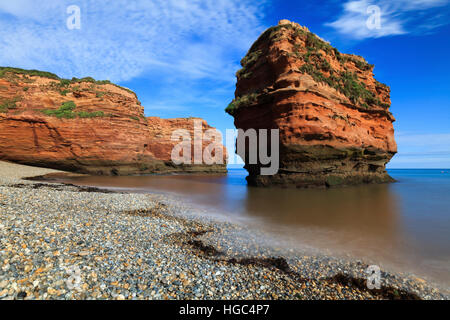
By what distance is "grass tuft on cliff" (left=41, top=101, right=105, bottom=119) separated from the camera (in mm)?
29566

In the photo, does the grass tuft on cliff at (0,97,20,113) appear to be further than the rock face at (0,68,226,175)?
No

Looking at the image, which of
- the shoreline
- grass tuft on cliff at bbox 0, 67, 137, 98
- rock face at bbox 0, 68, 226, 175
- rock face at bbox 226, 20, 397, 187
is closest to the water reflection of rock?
the shoreline

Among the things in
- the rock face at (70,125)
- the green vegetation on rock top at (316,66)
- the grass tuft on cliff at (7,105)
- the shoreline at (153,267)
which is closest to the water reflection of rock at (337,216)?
the shoreline at (153,267)

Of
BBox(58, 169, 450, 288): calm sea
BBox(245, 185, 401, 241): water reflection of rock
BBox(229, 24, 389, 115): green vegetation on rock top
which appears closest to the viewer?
BBox(58, 169, 450, 288): calm sea

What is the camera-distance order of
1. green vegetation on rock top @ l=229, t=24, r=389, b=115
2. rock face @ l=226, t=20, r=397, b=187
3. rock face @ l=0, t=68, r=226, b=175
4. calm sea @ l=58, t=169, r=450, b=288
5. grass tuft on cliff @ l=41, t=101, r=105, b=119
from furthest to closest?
grass tuft on cliff @ l=41, t=101, r=105, b=119, rock face @ l=0, t=68, r=226, b=175, green vegetation on rock top @ l=229, t=24, r=389, b=115, rock face @ l=226, t=20, r=397, b=187, calm sea @ l=58, t=169, r=450, b=288

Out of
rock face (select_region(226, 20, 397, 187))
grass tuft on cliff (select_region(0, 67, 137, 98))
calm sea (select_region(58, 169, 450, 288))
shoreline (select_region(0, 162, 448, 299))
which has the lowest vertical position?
calm sea (select_region(58, 169, 450, 288))

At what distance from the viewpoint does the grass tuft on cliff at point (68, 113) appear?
29566 millimetres

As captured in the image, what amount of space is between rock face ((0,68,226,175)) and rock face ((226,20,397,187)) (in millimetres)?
19951

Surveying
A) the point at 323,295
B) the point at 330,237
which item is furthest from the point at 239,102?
the point at 323,295

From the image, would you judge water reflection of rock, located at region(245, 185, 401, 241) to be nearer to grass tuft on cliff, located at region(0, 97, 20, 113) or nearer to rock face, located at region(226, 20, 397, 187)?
rock face, located at region(226, 20, 397, 187)

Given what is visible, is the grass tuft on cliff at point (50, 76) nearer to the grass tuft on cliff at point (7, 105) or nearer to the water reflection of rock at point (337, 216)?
the grass tuft on cliff at point (7, 105)

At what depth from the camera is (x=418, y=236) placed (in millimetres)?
7473
